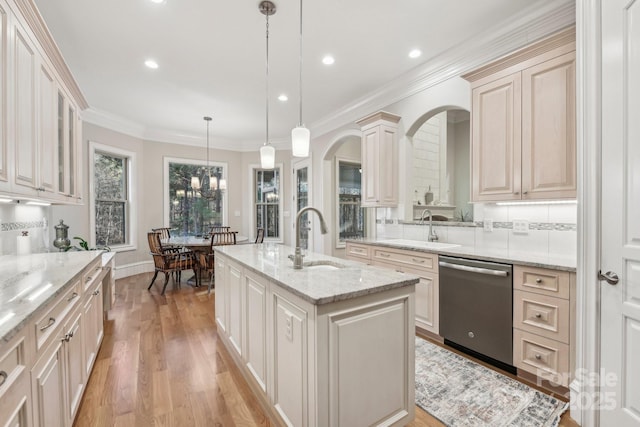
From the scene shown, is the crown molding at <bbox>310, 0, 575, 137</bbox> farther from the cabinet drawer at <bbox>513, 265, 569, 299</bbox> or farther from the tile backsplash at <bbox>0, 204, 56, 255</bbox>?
the tile backsplash at <bbox>0, 204, 56, 255</bbox>

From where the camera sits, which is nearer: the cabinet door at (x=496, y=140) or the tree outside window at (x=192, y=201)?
the cabinet door at (x=496, y=140)

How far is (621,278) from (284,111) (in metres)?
4.62

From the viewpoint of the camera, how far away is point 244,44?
2.93m

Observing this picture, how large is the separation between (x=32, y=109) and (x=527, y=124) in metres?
3.59

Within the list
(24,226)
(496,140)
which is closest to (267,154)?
(496,140)

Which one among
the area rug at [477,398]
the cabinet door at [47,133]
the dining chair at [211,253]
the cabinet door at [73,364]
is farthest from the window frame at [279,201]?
the cabinet door at [73,364]

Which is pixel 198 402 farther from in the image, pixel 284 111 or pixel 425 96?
pixel 284 111

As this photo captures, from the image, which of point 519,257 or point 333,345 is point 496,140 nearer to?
point 519,257

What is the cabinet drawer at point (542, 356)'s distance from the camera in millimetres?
1892

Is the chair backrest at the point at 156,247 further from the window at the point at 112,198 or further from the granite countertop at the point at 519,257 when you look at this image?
the granite countertop at the point at 519,257

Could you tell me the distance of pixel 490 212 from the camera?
9.18 feet

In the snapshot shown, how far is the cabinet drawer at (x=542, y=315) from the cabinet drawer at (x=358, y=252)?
158 centimetres

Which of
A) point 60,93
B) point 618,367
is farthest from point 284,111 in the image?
point 618,367

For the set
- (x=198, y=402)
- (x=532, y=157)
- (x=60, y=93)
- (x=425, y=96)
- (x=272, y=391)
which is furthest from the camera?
(x=425, y=96)
